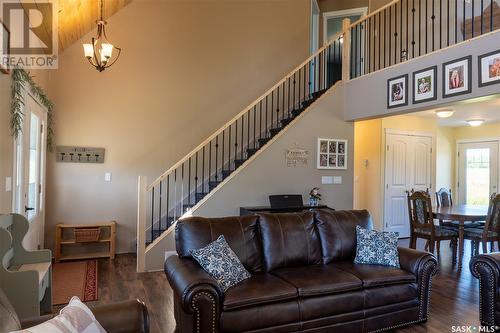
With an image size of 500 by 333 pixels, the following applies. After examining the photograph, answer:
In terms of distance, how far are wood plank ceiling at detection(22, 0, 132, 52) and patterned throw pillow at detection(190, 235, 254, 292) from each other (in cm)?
356

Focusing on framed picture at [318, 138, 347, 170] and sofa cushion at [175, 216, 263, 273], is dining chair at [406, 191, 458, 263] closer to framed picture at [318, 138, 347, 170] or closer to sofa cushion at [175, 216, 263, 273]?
framed picture at [318, 138, 347, 170]

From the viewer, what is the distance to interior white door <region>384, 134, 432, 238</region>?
691 cm

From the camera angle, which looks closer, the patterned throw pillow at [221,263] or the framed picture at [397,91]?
the patterned throw pillow at [221,263]

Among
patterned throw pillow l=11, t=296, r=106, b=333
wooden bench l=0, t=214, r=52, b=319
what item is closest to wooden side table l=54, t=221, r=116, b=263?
wooden bench l=0, t=214, r=52, b=319

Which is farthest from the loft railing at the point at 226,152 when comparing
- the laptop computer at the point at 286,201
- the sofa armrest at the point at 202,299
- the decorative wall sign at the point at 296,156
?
the sofa armrest at the point at 202,299

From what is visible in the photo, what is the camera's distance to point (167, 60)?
232 inches

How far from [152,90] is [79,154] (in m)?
1.55

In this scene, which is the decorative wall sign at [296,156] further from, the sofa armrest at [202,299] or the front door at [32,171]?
the front door at [32,171]

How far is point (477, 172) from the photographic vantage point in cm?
833

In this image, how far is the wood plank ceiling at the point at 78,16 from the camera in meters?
4.45

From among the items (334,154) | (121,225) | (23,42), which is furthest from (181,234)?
(334,154)

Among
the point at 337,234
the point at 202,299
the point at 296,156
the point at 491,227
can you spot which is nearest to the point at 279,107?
the point at 296,156

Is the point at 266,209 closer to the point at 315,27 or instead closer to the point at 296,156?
the point at 296,156

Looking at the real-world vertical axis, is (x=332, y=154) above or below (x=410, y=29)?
below
